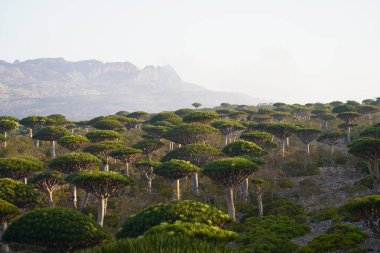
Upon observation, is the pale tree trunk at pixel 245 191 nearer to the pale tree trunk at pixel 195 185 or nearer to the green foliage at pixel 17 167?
the pale tree trunk at pixel 195 185

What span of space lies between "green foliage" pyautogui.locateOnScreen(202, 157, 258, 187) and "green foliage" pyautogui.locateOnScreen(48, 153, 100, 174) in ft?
37.4

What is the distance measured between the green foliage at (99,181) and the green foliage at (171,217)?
717 centimetres

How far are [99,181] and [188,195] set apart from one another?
45.8 feet

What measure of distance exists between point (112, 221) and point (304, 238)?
17.0 m

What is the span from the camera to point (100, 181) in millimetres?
26938

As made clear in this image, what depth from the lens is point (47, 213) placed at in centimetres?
1912

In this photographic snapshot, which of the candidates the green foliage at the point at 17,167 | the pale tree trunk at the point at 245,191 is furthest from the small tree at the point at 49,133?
the pale tree trunk at the point at 245,191

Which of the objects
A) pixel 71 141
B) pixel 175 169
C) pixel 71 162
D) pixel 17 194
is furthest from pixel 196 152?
pixel 17 194

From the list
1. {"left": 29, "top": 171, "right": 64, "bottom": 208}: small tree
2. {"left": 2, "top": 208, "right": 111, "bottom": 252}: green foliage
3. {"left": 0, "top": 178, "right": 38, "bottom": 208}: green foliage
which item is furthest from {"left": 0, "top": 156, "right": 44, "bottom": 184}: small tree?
{"left": 2, "top": 208, "right": 111, "bottom": 252}: green foliage

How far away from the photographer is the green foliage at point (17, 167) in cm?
3041

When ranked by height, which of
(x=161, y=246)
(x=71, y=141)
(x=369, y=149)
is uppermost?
Answer: (x=161, y=246)

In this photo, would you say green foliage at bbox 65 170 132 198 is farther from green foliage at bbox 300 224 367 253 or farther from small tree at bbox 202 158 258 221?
green foliage at bbox 300 224 367 253

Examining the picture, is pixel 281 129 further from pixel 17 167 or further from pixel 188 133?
pixel 17 167

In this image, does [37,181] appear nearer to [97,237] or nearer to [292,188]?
[97,237]
